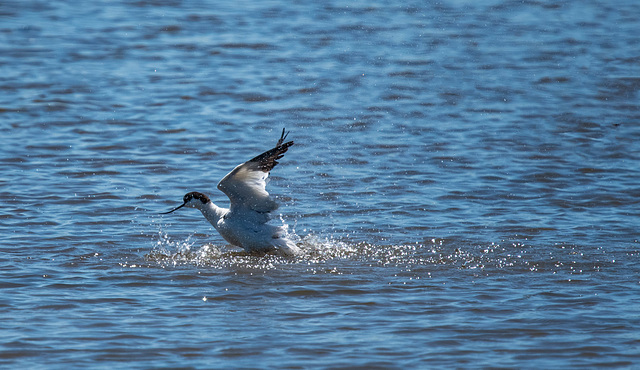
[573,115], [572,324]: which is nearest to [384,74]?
[573,115]

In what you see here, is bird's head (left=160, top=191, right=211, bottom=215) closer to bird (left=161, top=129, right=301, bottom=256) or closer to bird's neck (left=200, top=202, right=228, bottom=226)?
bird's neck (left=200, top=202, right=228, bottom=226)

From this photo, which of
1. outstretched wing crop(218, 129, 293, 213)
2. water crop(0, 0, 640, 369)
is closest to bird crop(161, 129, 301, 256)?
outstretched wing crop(218, 129, 293, 213)

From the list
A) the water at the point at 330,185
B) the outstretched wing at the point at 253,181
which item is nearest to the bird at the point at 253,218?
the outstretched wing at the point at 253,181

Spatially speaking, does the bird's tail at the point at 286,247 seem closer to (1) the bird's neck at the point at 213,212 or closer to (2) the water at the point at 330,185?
(2) the water at the point at 330,185

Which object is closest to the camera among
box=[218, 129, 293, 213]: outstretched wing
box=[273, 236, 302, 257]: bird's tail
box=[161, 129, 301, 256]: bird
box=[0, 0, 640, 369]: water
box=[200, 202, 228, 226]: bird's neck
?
box=[0, 0, 640, 369]: water

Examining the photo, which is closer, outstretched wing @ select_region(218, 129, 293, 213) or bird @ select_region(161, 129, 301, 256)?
outstretched wing @ select_region(218, 129, 293, 213)

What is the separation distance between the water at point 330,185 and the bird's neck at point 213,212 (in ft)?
0.91

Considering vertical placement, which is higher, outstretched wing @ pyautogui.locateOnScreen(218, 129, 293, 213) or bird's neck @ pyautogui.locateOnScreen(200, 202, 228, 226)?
outstretched wing @ pyautogui.locateOnScreen(218, 129, 293, 213)

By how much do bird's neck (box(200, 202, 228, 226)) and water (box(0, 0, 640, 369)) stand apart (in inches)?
11.0

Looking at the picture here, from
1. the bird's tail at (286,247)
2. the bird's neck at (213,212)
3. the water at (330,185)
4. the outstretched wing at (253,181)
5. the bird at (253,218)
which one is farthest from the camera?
the bird's neck at (213,212)

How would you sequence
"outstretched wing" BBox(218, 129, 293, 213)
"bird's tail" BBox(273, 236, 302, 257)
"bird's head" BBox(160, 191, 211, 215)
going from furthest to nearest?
"bird's head" BBox(160, 191, 211, 215)
"bird's tail" BBox(273, 236, 302, 257)
"outstretched wing" BBox(218, 129, 293, 213)

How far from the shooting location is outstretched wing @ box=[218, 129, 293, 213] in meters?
8.49

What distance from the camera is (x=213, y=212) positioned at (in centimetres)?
915

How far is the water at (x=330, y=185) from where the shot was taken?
22.3 ft
